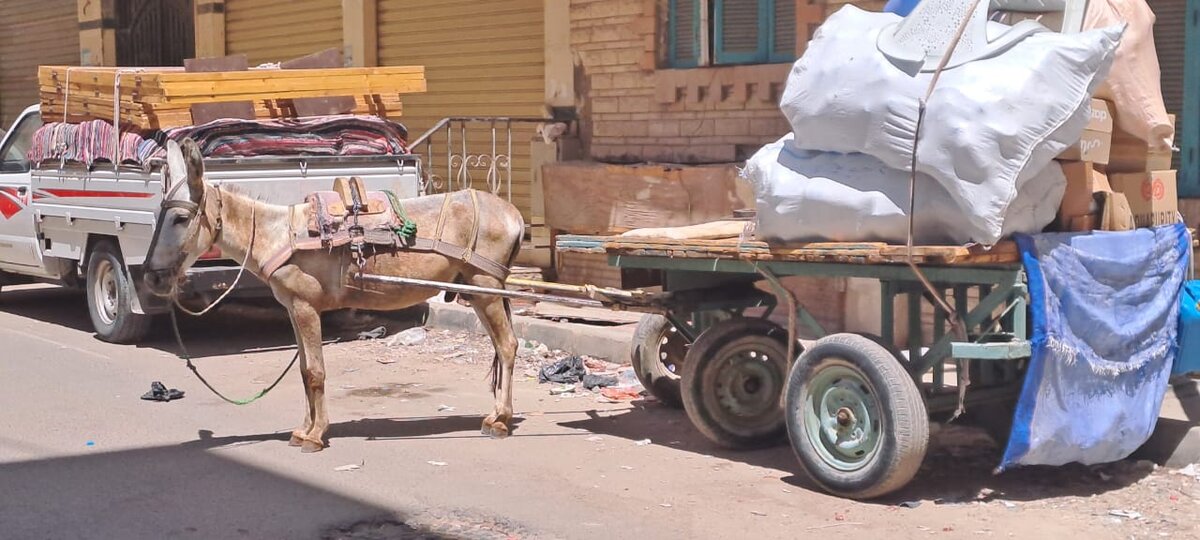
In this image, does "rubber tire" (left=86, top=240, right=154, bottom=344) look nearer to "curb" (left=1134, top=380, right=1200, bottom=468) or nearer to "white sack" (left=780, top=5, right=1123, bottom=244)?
"white sack" (left=780, top=5, right=1123, bottom=244)

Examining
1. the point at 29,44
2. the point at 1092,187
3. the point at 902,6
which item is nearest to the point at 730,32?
the point at 902,6

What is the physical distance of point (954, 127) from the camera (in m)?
5.77

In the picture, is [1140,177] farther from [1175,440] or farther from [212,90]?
[212,90]

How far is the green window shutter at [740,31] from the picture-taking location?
1150 centimetres

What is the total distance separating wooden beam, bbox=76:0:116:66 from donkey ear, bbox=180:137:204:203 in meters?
14.8

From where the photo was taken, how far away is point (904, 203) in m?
6.04

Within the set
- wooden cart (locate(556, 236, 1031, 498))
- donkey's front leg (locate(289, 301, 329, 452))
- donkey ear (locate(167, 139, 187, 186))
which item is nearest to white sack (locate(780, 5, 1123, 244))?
wooden cart (locate(556, 236, 1031, 498))

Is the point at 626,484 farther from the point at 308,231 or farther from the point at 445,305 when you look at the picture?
the point at 445,305

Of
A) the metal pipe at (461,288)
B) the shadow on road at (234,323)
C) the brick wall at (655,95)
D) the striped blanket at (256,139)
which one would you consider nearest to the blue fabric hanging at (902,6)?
the metal pipe at (461,288)

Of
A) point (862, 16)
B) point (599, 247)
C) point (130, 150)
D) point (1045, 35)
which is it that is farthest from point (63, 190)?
point (1045, 35)

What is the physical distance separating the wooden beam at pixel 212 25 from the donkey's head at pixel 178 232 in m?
12.0

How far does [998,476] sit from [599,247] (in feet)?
7.84

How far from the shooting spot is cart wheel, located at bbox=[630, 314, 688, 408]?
8.43 metres

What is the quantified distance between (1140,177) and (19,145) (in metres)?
10.3
